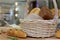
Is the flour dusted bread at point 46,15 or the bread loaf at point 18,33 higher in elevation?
the flour dusted bread at point 46,15

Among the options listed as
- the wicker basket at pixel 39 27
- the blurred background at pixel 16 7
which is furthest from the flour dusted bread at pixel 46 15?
the blurred background at pixel 16 7

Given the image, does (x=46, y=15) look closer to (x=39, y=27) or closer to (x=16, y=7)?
(x=39, y=27)

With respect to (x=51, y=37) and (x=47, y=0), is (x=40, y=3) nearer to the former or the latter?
(x=47, y=0)

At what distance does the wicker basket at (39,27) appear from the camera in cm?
53

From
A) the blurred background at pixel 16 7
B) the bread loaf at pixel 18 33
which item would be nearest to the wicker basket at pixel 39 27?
the bread loaf at pixel 18 33

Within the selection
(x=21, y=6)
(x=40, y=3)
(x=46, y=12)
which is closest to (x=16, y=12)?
(x=21, y=6)

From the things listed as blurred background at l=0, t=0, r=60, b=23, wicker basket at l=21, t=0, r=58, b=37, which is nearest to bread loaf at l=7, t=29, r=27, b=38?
wicker basket at l=21, t=0, r=58, b=37

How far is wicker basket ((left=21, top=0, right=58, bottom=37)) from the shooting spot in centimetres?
53

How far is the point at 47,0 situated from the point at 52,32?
53 cm

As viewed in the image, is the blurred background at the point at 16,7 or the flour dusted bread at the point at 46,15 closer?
the flour dusted bread at the point at 46,15

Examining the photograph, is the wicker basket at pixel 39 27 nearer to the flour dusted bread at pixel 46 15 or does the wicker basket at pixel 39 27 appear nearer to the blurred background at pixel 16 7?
the flour dusted bread at pixel 46 15

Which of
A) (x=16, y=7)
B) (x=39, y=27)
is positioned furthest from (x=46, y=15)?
(x=16, y=7)

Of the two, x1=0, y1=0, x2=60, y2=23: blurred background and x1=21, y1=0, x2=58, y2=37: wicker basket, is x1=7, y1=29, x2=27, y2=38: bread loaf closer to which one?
x1=21, y1=0, x2=58, y2=37: wicker basket

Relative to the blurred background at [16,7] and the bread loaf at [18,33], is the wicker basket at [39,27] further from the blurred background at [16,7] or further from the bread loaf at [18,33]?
the blurred background at [16,7]
